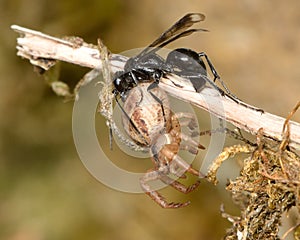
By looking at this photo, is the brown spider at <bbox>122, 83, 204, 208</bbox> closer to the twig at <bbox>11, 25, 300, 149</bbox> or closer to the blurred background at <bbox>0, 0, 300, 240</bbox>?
the twig at <bbox>11, 25, 300, 149</bbox>

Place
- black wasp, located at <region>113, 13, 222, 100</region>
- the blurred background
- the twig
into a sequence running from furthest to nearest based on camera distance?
1. the blurred background
2. black wasp, located at <region>113, 13, 222, 100</region>
3. the twig

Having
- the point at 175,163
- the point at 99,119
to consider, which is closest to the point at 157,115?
the point at 175,163

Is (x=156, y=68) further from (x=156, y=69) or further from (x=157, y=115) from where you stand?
(x=157, y=115)

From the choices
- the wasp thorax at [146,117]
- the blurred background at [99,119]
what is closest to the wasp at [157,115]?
the wasp thorax at [146,117]

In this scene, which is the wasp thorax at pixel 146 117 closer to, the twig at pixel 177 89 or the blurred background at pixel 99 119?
the twig at pixel 177 89

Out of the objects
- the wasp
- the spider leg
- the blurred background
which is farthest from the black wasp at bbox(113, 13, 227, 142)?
the blurred background

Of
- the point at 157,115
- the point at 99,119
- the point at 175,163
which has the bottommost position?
the point at 175,163

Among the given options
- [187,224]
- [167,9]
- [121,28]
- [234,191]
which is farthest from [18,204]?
[234,191]
